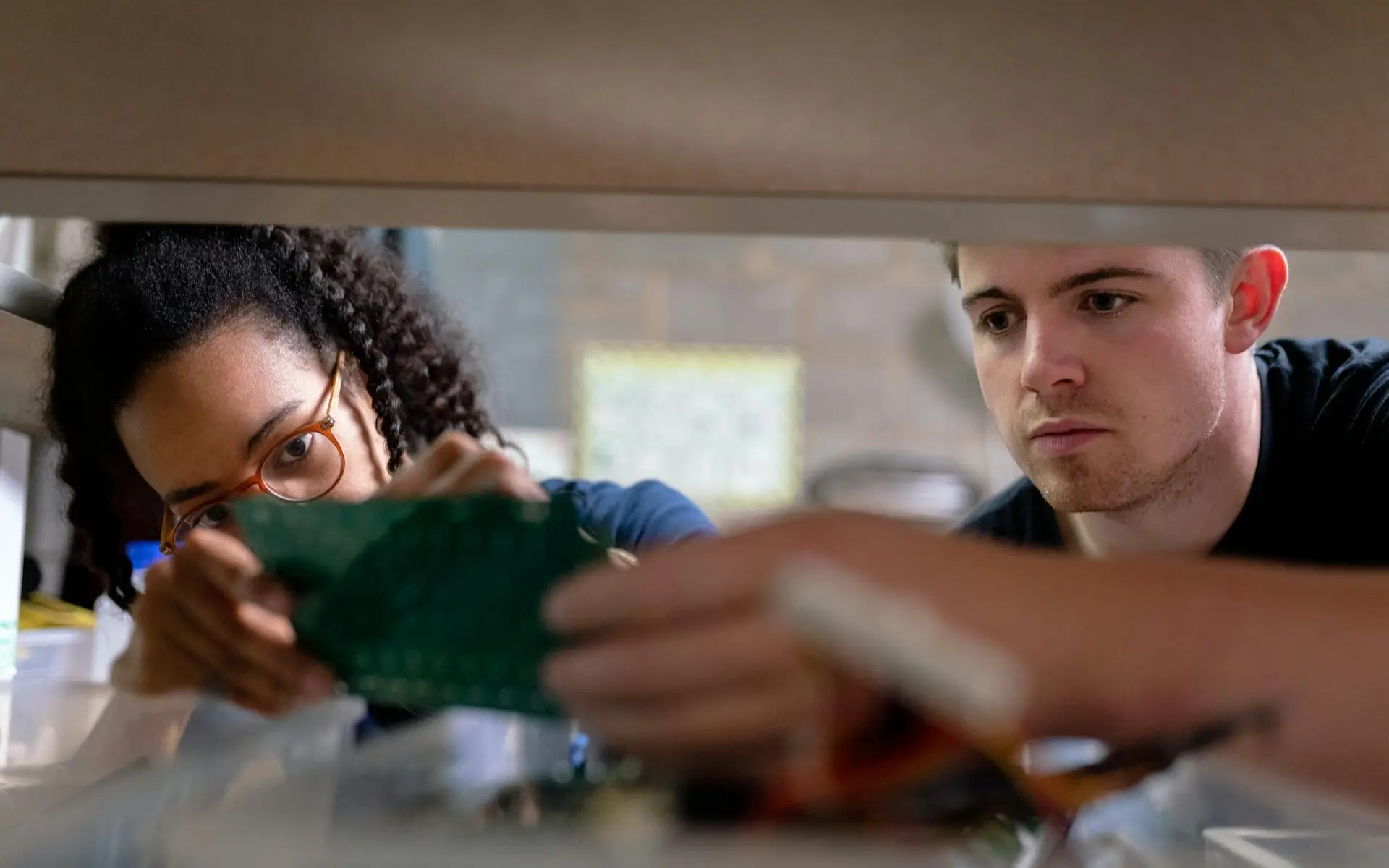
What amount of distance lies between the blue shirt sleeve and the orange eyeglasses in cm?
8

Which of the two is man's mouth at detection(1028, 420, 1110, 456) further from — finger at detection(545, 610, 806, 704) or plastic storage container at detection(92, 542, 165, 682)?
plastic storage container at detection(92, 542, 165, 682)

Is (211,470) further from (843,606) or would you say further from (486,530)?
(843,606)

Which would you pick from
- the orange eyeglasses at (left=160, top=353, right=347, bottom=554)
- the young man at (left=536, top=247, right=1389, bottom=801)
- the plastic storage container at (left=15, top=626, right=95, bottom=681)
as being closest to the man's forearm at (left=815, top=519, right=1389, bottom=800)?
the young man at (left=536, top=247, right=1389, bottom=801)

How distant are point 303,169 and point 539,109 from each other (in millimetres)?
72

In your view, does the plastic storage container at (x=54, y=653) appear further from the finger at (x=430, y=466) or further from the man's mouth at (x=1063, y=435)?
the man's mouth at (x=1063, y=435)

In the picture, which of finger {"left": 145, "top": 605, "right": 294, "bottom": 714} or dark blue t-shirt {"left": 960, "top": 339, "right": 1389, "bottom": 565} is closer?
finger {"left": 145, "top": 605, "right": 294, "bottom": 714}

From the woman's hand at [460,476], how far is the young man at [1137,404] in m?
0.20

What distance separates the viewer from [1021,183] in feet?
1.01

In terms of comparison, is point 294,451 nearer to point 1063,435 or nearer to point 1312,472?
point 1063,435

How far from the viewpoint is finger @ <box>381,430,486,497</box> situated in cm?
33

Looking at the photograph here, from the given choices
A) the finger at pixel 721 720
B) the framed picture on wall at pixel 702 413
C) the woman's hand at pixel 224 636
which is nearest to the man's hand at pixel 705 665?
the finger at pixel 721 720

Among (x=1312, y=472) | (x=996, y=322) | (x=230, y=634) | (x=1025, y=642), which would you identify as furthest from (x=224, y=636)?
(x=1312, y=472)

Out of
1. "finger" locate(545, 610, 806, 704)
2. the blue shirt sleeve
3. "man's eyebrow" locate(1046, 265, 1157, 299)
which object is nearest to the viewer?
"finger" locate(545, 610, 806, 704)

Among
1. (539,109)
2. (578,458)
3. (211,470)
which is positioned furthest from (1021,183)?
(578,458)
